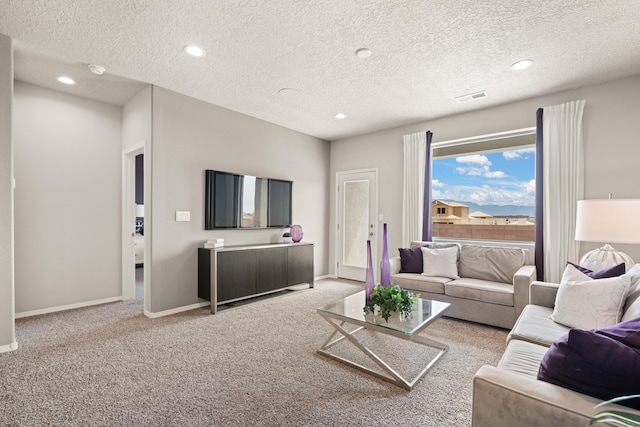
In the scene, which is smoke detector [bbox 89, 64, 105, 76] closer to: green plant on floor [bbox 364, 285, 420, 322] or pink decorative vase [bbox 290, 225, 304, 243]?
pink decorative vase [bbox 290, 225, 304, 243]

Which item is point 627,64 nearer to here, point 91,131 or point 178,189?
point 178,189

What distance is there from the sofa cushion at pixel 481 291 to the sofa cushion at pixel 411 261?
512mm

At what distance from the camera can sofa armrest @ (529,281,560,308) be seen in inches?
100

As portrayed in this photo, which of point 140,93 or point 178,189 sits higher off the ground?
point 140,93

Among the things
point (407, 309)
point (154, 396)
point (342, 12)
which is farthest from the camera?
point (407, 309)

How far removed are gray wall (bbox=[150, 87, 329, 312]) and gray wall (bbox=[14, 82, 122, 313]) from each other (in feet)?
3.52

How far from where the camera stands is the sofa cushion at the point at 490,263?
3555 millimetres

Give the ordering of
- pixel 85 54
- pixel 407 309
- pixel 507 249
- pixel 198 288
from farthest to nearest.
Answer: pixel 198 288 < pixel 507 249 < pixel 85 54 < pixel 407 309

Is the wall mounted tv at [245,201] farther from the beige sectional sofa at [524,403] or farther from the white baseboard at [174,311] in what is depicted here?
the beige sectional sofa at [524,403]

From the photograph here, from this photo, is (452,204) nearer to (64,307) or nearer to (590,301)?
(590,301)

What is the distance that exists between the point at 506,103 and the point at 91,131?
5.48 metres

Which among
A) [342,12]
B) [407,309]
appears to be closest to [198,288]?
[407,309]

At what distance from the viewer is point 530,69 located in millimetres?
3068

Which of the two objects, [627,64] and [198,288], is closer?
[627,64]
